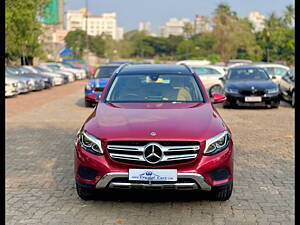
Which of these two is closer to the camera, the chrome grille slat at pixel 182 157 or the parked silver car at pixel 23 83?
the chrome grille slat at pixel 182 157

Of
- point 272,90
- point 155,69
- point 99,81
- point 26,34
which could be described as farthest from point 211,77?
point 155,69

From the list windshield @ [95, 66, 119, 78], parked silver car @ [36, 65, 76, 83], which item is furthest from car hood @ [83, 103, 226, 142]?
parked silver car @ [36, 65, 76, 83]

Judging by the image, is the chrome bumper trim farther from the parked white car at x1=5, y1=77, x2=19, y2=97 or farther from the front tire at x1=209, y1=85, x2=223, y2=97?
the parked white car at x1=5, y1=77, x2=19, y2=97

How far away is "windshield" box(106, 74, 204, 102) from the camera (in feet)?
20.0

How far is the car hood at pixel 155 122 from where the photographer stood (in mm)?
4723

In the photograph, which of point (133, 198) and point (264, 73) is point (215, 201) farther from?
point (264, 73)

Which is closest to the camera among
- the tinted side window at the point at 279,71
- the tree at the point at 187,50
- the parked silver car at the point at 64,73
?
the tinted side window at the point at 279,71

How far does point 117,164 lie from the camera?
4680 millimetres

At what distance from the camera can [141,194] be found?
5.41 metres

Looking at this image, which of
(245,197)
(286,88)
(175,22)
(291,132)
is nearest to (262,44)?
(286,88)

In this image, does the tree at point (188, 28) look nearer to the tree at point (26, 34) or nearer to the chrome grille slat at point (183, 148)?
the tree at point (26, 34)

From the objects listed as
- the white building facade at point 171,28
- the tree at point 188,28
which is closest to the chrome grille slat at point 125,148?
the tree at point 188,28

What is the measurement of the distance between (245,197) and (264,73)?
11217 millimetres

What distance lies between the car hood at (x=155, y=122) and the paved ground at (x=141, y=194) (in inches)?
33.2
